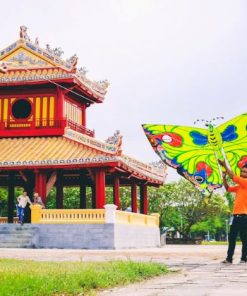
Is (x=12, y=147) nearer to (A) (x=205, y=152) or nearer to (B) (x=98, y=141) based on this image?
(B) (x=98, y=141)

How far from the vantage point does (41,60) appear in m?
26.8

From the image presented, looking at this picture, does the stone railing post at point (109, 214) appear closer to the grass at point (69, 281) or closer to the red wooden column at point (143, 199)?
the red wooden column at point (143, 199)

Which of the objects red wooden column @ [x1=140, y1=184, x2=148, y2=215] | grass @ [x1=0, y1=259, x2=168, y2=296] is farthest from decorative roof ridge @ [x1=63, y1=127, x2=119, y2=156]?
grass @ [x1=0, y1=259, x2=168, y2=296]

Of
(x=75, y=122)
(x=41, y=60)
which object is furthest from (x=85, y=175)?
(x=41, y=60)

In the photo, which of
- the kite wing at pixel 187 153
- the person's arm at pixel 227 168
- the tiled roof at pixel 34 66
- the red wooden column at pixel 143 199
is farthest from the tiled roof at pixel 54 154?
the person's arm at pixel 227 168

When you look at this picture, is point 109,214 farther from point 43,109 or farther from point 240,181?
point 240,181

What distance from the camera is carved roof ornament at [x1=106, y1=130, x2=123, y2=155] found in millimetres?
23359

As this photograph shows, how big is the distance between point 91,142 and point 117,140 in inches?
57.0

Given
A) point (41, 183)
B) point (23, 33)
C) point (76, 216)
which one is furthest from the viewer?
point (23, 33)

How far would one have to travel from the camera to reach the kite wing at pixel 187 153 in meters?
10.2

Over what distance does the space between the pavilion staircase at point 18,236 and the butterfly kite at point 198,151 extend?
42.0ft

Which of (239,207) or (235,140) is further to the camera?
(235,140)

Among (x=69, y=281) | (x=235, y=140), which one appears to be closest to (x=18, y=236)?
(x=235, y=140)

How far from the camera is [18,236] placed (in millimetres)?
22266
